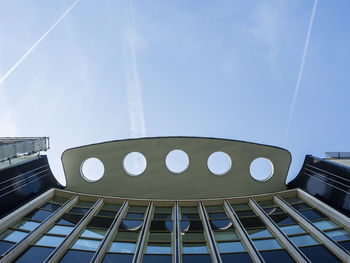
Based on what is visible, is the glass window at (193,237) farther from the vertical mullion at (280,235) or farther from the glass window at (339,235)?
the glass window at (339,235)

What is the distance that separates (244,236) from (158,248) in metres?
3.96

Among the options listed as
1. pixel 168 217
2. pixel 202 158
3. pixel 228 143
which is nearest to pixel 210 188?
pixel 202 158

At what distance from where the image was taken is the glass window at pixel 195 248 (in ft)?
34.6

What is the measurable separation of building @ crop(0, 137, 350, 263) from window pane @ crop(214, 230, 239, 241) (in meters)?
0.05

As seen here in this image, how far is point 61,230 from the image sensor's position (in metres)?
11.8

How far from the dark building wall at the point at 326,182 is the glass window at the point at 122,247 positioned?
32.7 ft

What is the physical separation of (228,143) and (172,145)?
411 centimetres

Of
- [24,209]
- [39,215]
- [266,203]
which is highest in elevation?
[24,209]

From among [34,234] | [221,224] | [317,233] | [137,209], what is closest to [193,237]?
[221,224]

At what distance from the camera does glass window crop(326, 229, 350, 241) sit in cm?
1044

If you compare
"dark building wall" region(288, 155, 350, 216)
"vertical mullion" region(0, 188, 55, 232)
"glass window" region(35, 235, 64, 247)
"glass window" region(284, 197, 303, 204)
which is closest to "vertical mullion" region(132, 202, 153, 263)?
"glass window" region(35, 235, 64, 247)

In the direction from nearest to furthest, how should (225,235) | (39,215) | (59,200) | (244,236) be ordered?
(244,236)
(225,235)
(39,215)
(59,200)

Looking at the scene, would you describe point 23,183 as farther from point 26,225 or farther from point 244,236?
point 244,236

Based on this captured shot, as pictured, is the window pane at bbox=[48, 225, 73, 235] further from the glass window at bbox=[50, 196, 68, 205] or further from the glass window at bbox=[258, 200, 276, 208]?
the glass window at bbox=[258, 200, 276, 208]
